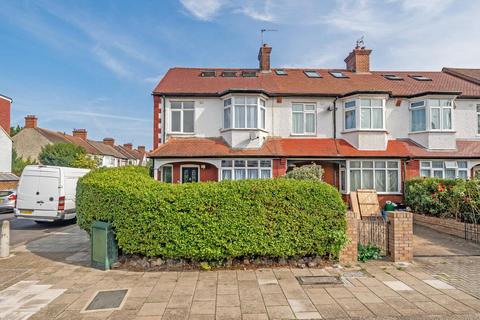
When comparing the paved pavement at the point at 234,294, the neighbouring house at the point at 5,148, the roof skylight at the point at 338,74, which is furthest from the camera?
the neighbouring house at the point at 5,148

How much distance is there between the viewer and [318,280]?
5418 millimetres

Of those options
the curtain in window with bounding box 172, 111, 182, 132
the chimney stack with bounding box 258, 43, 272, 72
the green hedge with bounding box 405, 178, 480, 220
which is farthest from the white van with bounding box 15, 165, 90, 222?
the green hedge with bounding box 405, 178, 480, 220

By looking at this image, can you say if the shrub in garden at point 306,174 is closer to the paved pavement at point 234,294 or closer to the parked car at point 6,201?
the paved pavement at point 234,294

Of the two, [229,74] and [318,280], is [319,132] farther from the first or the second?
[318,280]

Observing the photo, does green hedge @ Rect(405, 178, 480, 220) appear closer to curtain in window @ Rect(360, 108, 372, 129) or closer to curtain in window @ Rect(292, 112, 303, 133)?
curtain in window @ Rect(360, 108, 372, 129)

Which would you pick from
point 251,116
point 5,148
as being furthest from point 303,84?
point 5,148

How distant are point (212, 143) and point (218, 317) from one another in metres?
10.8

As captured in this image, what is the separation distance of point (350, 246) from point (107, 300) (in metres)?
5.28

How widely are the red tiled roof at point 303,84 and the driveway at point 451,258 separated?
8826 mm

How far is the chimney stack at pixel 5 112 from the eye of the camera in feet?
86.3

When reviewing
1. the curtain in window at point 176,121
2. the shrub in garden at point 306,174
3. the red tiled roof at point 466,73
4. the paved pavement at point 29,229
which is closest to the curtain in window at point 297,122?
the shrub in garden at point 306,174

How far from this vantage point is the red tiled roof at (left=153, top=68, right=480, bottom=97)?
1506 cm

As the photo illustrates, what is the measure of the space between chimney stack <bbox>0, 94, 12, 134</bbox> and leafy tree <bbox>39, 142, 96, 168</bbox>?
3.88 meters

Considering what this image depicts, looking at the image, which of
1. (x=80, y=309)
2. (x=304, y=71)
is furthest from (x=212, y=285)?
(x=304, y=71)
